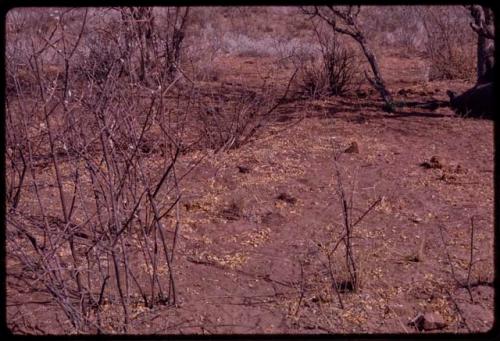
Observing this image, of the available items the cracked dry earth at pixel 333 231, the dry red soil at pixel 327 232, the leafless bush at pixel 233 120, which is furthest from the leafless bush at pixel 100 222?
the leafless bush at pixel 233 120

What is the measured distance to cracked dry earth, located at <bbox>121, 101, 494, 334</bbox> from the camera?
3.75 meters

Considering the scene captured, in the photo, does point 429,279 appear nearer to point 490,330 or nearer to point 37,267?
point 490,330

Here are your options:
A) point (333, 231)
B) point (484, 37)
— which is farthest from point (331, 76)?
point (333, 231)

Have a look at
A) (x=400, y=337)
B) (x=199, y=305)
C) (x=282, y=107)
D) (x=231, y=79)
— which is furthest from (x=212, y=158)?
(x=231, y=79)

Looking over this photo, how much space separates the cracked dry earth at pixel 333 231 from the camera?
3752 millimetres

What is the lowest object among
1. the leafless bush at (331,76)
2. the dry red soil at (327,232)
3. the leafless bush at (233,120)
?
the dry red soil at (327,232)

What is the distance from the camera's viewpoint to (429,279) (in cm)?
410

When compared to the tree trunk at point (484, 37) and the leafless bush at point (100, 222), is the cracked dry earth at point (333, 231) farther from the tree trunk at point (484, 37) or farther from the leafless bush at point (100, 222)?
the tree trunk at point (484, 37)

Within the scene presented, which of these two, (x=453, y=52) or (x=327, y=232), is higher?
(x=453, y=52)

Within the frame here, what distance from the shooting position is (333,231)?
4863 mm

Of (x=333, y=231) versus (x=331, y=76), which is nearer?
(x=333, y=231)

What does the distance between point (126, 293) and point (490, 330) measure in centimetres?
190

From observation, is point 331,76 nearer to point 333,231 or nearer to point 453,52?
point 453,52

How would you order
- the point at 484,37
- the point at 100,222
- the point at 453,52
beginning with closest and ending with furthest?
the point at 100,222, the point at 484,37, the point at 453,52
